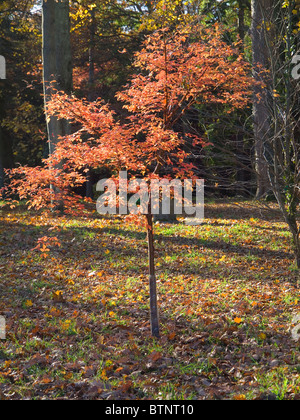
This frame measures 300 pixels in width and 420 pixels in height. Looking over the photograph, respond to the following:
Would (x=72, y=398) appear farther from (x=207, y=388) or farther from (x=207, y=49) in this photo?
(x=207, y=49)

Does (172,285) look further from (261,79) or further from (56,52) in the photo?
(56,52)

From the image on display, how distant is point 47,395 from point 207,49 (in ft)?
14.0

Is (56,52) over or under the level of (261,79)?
over

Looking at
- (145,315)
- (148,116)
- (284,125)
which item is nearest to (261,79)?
(284,125)

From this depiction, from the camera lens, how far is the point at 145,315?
617 cm

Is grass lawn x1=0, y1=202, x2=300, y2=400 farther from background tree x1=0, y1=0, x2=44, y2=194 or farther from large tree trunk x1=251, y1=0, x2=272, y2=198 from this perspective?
background tree x1=0, y1=0, x2=44, y2=194

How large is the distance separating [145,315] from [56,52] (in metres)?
8.71

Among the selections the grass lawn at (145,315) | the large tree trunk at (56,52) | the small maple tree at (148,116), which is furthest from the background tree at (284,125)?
the large tree trunk at (56,52)

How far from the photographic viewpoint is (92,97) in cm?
1727

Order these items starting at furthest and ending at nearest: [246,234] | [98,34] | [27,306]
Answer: [98,34]
[246,234]
[27,306]

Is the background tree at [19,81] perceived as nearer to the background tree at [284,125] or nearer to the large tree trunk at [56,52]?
the large tree trunk at [56,52]

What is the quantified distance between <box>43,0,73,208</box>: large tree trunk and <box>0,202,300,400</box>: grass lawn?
3.10m
